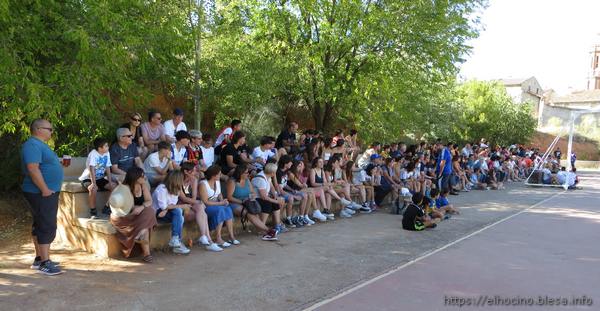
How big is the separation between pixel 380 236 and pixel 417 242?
0.72m

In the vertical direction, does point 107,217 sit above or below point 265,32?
below

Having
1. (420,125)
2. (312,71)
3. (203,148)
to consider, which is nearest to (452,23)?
(312,71)

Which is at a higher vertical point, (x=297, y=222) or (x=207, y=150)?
(x=207, y=150)

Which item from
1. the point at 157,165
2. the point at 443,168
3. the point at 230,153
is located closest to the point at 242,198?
the point at 230,153

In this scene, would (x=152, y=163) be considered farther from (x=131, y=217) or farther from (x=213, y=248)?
(x=213, y=248)

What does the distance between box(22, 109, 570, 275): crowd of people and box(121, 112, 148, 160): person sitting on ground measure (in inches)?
0.7

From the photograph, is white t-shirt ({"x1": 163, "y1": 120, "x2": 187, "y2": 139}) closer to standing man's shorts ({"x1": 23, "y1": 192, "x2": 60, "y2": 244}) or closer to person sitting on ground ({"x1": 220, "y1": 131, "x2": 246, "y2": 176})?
person sitting on ground ({"x1": 220, "y1": 131, "x2": 246, "y2": 176})

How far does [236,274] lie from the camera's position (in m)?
6.16

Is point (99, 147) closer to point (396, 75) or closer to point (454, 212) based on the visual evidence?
point (454, 212)

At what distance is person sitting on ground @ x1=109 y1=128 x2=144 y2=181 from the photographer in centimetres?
757

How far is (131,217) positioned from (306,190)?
4.30 meters

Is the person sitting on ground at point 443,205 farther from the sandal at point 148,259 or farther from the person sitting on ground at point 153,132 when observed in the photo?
the sandal at point 148,259

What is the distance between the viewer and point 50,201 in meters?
5.84

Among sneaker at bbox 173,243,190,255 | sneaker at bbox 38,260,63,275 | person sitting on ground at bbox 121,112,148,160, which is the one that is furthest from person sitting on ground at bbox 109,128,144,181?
sneaker at bbox 38,260,63,275
